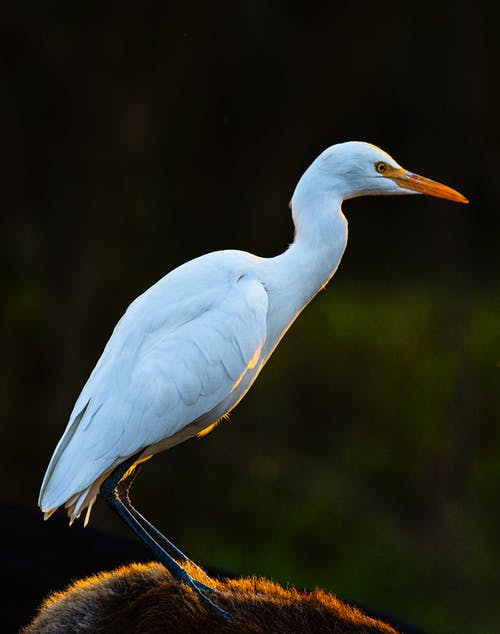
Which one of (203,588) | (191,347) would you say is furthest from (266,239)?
(203,588)

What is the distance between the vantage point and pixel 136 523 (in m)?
1.55

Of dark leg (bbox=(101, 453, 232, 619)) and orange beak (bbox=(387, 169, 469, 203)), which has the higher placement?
orange beak (bbox=(387, 169, 469, 203))

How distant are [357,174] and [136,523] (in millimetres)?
635

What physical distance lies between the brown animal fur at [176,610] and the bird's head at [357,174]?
648 millimetres

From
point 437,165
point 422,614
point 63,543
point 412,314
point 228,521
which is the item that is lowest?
point 422,614

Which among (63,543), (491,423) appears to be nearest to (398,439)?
(491,423)

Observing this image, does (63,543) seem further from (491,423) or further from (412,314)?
(412,314)

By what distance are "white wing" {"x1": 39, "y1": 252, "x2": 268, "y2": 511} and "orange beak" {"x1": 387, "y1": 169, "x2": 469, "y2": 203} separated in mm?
292

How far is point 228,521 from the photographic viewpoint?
14.8 feet

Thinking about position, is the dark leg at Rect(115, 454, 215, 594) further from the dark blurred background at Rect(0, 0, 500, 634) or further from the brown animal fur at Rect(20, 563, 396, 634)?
the dark blurred background at Rect(0, 0, 500, 634)

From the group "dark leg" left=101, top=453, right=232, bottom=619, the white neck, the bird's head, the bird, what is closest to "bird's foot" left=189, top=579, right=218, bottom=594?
"dark leg" left=101, top=453, right=232, bottom=619

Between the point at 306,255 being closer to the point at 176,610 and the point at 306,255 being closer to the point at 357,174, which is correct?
the point at 357,174

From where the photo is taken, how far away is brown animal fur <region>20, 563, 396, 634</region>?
1.29 metres

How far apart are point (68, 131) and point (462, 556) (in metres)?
2.24
